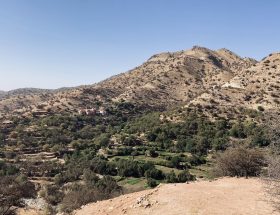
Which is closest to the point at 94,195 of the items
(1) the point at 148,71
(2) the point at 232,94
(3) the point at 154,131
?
(3) the point at 154,131

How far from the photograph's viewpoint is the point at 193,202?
80.6 feet

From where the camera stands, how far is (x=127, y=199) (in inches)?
1078

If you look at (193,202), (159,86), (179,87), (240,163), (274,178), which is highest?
(159,86)

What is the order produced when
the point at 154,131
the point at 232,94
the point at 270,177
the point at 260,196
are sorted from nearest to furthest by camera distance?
the point at 270,177 → the point at 260,196 → the point at 154,131 → the point at 232,94

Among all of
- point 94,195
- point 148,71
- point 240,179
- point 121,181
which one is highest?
point 148,71

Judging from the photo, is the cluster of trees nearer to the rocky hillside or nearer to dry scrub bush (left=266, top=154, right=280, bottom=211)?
dry scrub bush (left=266, top=154, right=280, bottom=211)

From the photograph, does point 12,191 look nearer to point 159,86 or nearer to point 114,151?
point 114,151

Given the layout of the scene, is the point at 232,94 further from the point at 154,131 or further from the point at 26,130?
the point at 26,130

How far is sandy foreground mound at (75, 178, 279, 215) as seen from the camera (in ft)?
76.5

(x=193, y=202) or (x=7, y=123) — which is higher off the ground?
(x=7, y=123)

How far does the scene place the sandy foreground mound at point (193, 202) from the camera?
918 inches

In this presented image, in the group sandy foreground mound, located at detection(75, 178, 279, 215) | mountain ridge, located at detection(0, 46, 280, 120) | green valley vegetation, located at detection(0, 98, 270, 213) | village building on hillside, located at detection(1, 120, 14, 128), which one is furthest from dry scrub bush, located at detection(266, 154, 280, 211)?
village building on hillside, located at detection(1, 120, 14, 128)

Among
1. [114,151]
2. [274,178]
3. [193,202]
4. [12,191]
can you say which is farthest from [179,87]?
[274,178]

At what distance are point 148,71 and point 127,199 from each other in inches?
6163
